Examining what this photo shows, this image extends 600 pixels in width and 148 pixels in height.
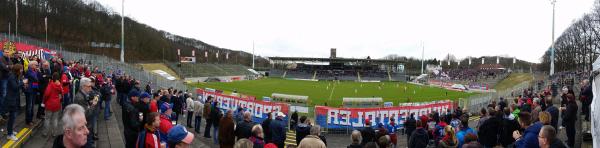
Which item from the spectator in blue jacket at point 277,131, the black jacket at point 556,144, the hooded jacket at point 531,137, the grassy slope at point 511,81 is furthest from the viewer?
the grassy slope at point 511,81

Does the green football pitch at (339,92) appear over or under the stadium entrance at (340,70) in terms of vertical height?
under

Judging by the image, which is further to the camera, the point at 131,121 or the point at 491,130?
the point at 491,130

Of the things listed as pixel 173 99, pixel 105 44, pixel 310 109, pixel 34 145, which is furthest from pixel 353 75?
pixel 34 145

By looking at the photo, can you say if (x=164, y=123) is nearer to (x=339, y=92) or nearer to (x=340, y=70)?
(x=339, y=92)

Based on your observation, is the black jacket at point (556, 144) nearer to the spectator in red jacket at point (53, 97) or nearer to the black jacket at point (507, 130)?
the black jacket at point (507, 130)

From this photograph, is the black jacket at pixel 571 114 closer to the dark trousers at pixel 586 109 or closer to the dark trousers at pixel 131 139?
the dark trousers at pixel 586 109

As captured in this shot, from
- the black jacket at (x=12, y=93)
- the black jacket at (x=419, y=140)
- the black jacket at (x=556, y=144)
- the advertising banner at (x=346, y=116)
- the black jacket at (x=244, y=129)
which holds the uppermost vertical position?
the black jacket at (x=12, y=93)

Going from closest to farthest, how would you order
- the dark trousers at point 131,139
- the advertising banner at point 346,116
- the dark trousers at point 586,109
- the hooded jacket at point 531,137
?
the hooded jacket at point 531,137 < the dark trousers at point 131,139 < the dark trousers at point 586,109 < the advertising banner at point 346,116

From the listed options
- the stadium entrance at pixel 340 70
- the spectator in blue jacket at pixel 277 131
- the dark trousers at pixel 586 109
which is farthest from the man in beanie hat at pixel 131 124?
the stadium entrance at pixel 340 70

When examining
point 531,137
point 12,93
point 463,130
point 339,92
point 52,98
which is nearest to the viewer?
point 531,137

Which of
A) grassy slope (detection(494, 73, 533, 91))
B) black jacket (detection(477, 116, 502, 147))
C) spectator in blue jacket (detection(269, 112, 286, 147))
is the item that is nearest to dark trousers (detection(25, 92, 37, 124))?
spectator in blue jacket (detection(269, 112, 286, 147))

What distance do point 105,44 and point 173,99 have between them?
331 feet

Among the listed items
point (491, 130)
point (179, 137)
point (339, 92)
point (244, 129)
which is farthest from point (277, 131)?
point (339, 92)

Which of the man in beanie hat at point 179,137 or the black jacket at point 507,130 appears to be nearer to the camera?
the man in beanie hat at point 179,137
